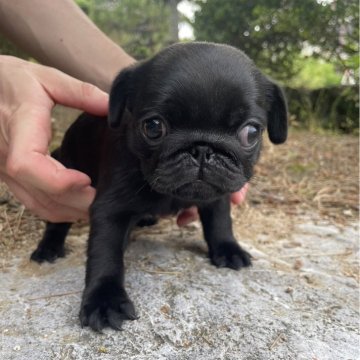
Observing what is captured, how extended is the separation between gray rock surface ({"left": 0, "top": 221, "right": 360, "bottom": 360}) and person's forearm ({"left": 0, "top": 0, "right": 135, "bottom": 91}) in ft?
3.59

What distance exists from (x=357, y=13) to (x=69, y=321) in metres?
4.19

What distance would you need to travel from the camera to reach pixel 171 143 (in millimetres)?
2008

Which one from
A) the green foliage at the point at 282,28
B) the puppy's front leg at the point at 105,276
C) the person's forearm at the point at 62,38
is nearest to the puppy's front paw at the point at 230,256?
the puppy's front leg at the point at 105,276

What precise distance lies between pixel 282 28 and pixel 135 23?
2.99 metres

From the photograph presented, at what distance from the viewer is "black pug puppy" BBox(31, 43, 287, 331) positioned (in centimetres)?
197

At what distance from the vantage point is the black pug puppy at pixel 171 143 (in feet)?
6.47

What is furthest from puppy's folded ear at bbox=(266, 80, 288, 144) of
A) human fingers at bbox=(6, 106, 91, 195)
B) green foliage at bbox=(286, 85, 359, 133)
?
green foliage at bbox=(286, 85, 359, 133)

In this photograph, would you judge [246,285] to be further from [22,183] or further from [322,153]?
[322,153]

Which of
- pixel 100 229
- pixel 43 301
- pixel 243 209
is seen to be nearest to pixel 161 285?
pixel 100 229

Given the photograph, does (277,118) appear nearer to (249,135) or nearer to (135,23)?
(249,135)

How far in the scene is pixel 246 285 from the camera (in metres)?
2.40

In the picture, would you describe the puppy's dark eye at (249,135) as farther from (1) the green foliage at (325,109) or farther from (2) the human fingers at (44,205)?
(1) the green foliage at (325,109)

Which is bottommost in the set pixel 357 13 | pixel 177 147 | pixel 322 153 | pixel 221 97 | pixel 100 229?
pixel 322 153

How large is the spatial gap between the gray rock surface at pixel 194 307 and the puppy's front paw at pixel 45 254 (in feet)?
0.14
